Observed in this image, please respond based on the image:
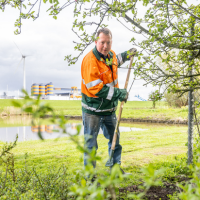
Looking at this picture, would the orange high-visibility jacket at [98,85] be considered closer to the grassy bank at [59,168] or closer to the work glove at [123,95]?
the work glove at [123,95]

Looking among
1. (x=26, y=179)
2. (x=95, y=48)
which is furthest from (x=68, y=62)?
(x=26, y=179)

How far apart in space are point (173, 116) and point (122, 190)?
1740 cm

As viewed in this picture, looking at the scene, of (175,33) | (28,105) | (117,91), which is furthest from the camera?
(117,91)

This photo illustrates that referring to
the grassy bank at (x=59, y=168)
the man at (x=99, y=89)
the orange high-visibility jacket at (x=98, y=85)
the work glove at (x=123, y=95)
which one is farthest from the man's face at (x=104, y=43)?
the grassy bank at (x=59, y=168)

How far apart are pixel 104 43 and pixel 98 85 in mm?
814

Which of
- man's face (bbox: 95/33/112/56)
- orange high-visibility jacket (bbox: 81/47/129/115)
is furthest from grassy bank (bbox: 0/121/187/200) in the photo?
man's face (bbox: 95/33/112/56)

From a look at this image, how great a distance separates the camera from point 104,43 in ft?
12.4

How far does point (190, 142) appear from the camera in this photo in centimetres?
390

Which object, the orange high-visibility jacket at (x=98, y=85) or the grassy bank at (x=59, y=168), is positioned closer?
the grassy bank at (x=59, y=168)

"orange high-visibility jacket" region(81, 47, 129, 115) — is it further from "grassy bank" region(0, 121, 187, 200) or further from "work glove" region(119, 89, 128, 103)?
"grassy bank" region(0, 121, 187, 200)

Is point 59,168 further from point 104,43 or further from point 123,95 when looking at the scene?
point 104,43

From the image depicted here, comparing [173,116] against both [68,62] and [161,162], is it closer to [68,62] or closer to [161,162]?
[161,162]

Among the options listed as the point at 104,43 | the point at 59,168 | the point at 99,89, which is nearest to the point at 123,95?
the point at 99,89

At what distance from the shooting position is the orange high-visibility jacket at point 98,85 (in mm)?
3562
